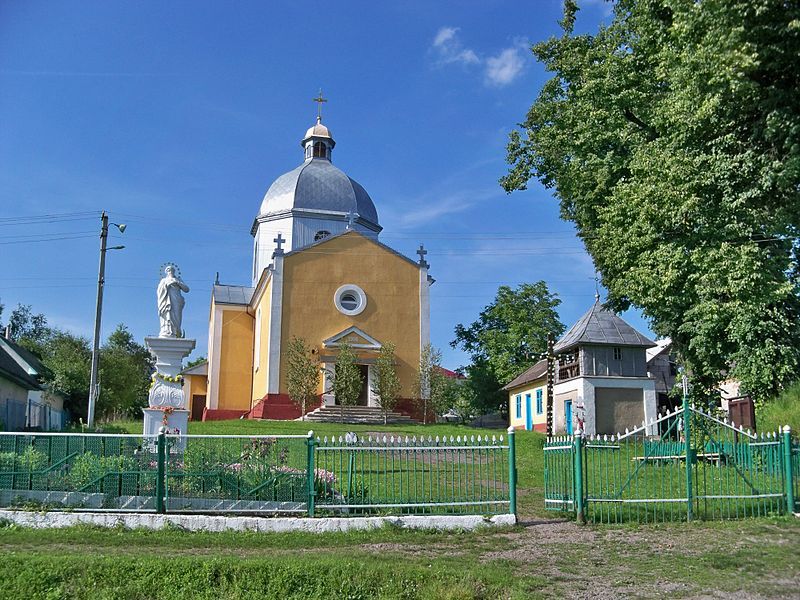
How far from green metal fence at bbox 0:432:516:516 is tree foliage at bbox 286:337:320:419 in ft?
71.5

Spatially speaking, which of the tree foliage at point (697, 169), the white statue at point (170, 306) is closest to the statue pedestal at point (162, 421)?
the white statue at point (170, 306)

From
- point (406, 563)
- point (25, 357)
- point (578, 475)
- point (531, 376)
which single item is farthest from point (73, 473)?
point (531, 376)

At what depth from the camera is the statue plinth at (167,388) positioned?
15961 mm

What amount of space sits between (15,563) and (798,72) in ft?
45.7

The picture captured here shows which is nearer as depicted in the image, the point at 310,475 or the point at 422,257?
the point at 310,475

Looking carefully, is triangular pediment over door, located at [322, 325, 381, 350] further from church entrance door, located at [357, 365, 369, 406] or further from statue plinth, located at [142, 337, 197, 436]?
statue plinth, located at [142, 337, 197, 436]

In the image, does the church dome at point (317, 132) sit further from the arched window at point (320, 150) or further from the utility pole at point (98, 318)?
the utility pole at point (98, 318)

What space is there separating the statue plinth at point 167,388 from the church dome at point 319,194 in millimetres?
26161

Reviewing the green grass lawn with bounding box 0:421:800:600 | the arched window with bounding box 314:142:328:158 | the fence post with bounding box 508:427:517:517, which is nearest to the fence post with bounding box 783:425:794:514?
the green grass lawn with bounding box 0:421:800:600

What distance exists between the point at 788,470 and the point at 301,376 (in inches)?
953

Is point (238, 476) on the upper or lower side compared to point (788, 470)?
lower

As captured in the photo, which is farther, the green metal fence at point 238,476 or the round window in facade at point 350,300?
the round window in facade at point 350,300

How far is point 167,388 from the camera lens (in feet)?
53.5

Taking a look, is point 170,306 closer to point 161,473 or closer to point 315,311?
point 161,473
